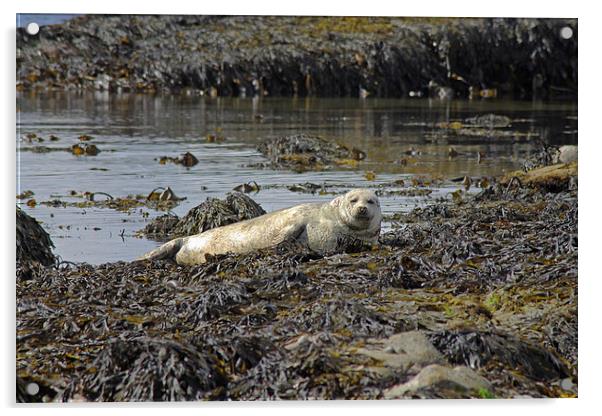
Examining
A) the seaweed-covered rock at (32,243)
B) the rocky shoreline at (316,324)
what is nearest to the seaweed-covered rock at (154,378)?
the rocky shoreline at (316,324)

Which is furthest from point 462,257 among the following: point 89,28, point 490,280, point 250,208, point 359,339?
point 89,28

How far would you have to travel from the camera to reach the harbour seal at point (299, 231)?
841 centimetres

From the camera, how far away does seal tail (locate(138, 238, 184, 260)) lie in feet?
28.8

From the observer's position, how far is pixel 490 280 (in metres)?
7.50

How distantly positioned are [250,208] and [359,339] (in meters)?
3.55

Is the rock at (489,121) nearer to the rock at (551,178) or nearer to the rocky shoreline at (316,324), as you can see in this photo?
the rock at (551,178)

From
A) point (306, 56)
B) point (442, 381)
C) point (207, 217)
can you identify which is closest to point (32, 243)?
point (207, 217)

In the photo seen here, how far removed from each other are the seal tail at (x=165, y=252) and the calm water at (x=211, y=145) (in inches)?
A: 10.7

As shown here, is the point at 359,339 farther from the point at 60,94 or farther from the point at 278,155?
the point at 278,155

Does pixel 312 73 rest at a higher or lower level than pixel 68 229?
higher

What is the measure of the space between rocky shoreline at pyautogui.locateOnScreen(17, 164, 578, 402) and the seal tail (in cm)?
36

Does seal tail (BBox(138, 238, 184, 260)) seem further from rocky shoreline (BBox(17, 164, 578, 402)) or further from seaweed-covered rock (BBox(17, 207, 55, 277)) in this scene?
seaweed-covered rock (BBox(17, 207, 55, 277))

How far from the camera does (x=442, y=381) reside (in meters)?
6.31
